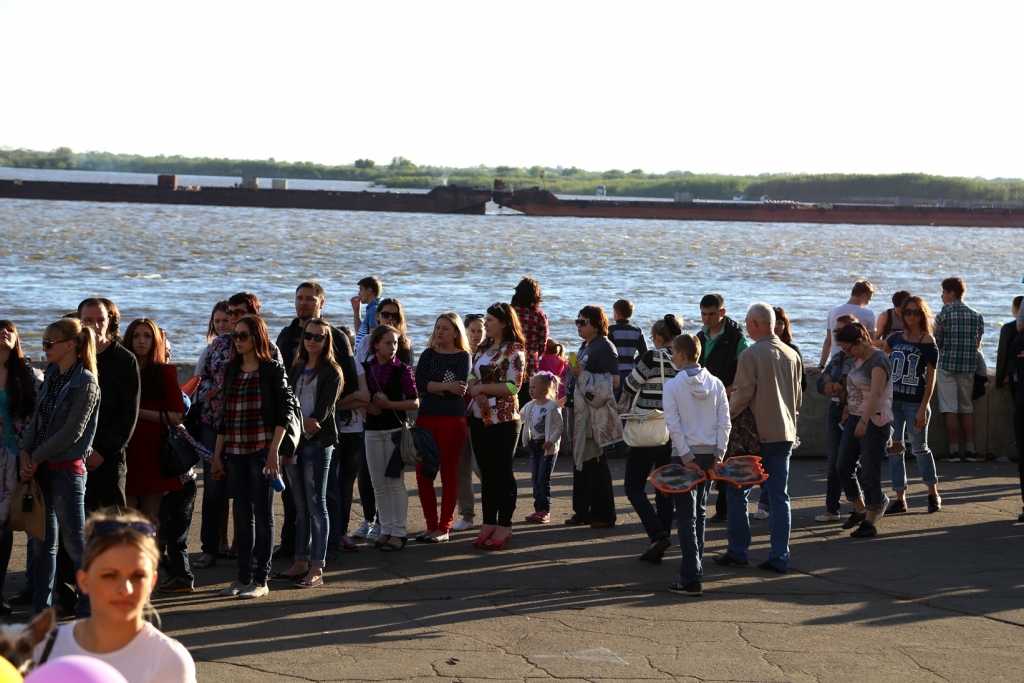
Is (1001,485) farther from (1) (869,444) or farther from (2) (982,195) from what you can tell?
(2) (982,195)

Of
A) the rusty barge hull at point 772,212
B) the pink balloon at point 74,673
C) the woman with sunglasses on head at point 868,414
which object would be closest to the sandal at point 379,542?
the woman with sunglasses on head at point 868,414

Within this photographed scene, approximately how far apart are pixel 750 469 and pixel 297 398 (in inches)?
108

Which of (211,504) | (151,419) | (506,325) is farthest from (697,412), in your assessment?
(151,419)

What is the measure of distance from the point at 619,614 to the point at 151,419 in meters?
2.78

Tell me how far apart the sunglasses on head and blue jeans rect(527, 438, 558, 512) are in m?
5.80

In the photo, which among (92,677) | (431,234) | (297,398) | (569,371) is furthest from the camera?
(431,234)

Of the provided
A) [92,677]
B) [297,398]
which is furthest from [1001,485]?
[92,677]

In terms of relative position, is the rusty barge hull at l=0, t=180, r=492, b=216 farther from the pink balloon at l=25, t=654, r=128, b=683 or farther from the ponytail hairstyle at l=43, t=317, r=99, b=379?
the pink balloon at l=25, t=654, r=128, b=683

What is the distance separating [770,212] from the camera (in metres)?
104

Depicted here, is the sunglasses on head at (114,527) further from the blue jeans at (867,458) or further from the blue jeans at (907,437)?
the blue jeans at (907,437)

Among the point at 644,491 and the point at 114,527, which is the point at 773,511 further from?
the point at 114,527

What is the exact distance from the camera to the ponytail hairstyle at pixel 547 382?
847 centimetres

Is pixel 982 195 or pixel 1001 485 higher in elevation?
pixel 982 195

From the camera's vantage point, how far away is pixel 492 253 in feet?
240
